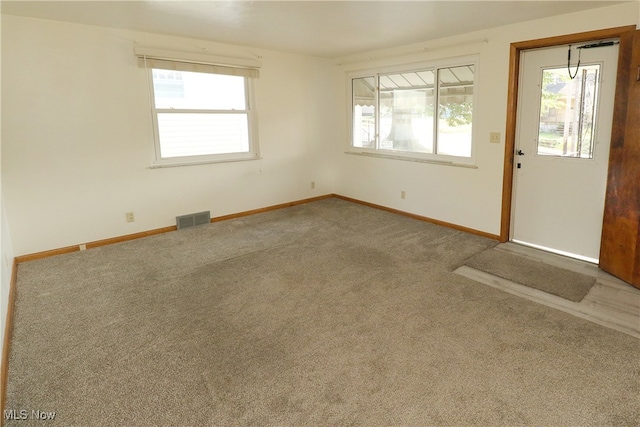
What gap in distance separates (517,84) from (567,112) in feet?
1.90

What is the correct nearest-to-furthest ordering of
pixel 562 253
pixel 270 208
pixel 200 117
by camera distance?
pixel 562 253
pixel 200 117
pixel 270 208

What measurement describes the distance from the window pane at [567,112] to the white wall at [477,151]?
1.20 ft

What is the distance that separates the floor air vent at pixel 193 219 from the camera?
15.7 ft

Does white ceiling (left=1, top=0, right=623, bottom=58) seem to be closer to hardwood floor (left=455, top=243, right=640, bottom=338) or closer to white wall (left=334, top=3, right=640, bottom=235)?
white wall (left=334, top=3, right=640, bottom=235)

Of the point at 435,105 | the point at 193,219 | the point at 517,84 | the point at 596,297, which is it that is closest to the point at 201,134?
the point at 193,219

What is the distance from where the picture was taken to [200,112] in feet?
15.8

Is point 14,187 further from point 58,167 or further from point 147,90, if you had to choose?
point 147,90

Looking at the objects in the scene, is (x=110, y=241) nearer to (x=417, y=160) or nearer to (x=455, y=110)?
(x=417, y=160)

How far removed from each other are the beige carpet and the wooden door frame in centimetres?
59

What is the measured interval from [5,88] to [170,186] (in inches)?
69.9

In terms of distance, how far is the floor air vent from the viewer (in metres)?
4.79

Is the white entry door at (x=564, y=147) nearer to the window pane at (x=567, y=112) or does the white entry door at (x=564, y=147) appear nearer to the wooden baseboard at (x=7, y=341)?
the window pane at (x=567, y=112)

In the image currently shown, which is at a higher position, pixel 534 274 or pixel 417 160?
pixel 417 160

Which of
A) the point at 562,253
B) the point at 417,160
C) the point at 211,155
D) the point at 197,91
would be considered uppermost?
the point at 197,91
